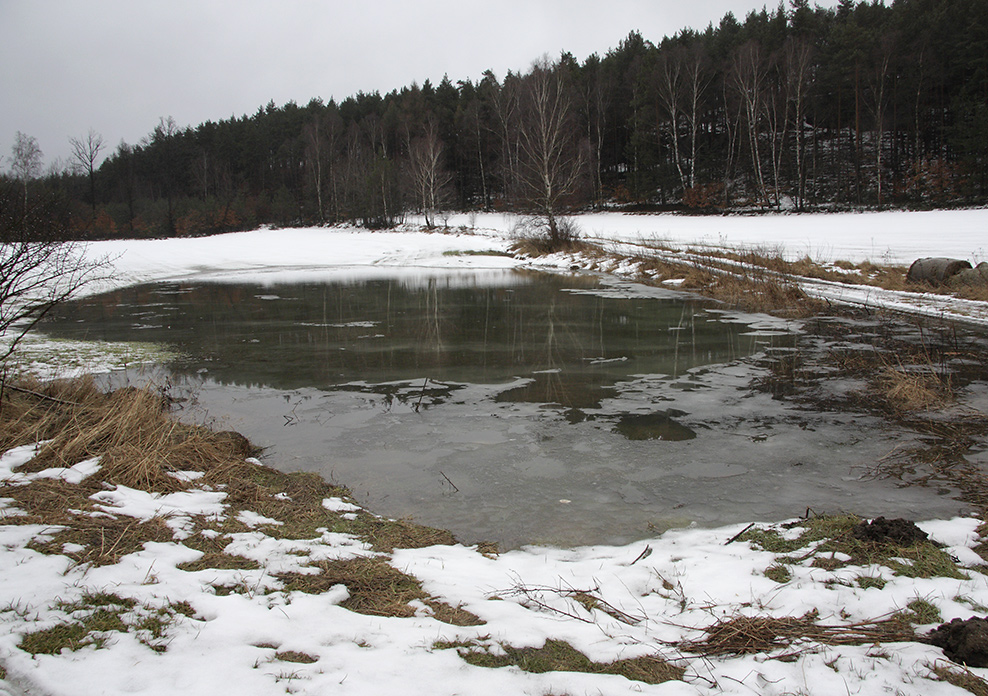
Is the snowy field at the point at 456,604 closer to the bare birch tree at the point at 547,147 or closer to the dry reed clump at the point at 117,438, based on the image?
the dry reed clump at the point at 117,438

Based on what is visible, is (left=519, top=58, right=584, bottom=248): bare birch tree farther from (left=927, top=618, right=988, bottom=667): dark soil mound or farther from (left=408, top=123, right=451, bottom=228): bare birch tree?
(left=927, top=618, right=988, bottom=667): dark soil mound

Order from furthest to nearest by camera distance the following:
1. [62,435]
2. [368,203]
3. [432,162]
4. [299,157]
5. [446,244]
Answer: [299,157]
[368,203]
[432,162]
[446,244]
[62,435]

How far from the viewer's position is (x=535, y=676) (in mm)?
2520

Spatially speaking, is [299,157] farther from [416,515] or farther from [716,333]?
[416,515]

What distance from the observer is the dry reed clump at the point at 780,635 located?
9.02 ft

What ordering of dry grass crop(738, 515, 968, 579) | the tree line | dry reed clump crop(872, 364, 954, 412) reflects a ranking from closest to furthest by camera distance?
dry grass crop(738, 515, 968, 579) → dry reed clump crop(872, 364, 954, 412) → the tree line

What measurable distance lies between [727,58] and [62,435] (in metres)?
60.6

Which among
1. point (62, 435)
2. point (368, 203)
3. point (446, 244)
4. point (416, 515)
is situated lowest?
point (416, 515)

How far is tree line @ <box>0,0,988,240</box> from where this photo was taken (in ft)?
127

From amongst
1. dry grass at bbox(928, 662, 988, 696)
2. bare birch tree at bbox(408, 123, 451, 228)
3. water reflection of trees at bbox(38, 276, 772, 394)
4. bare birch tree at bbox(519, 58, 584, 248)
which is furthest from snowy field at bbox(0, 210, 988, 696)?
bare birch tree at bbox(408, 123, 451, 228)

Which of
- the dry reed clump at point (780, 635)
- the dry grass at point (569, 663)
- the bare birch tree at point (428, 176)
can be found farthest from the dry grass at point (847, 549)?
the bare birch tree at point (428, 176)

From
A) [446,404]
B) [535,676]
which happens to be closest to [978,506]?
[535,676]

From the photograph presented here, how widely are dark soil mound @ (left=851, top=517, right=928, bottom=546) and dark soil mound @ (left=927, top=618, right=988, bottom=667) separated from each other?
0.98 meters

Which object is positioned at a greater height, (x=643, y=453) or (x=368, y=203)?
(x=368, y=203)
